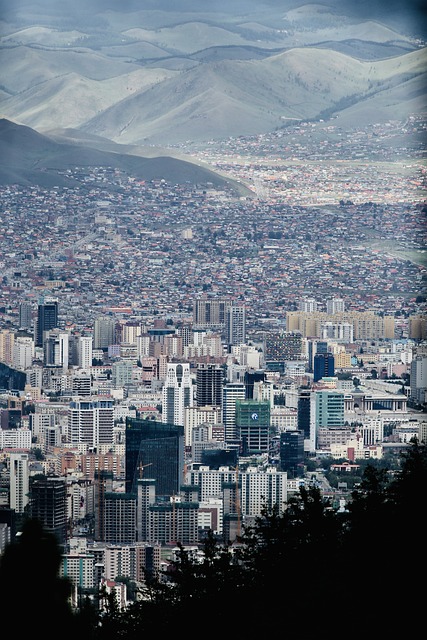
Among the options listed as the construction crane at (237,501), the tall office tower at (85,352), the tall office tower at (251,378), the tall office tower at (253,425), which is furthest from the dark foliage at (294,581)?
the tall office tower at (85,352)

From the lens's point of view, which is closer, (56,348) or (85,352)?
(56,348)

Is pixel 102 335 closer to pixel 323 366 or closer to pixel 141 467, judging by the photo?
pixel 323 366

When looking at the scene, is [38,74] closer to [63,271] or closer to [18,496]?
[63,271]

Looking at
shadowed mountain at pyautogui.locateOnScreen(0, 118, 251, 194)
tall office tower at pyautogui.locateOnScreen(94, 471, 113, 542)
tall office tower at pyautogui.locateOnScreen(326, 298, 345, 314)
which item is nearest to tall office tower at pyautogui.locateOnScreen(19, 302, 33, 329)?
shadowed mountain at pyautogui.locateOnScreen(0, 118, 251, 194)

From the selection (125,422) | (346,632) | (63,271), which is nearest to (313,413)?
(125,422)

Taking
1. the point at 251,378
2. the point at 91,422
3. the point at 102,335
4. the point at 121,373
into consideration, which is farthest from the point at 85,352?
the point at 251,378

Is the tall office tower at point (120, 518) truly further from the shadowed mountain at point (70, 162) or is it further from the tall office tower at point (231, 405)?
the shadowed mountain at point (70, 162)
